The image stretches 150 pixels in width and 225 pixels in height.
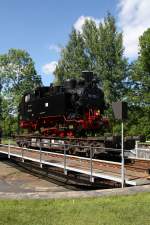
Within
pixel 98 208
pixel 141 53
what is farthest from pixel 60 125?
pixel 141 53

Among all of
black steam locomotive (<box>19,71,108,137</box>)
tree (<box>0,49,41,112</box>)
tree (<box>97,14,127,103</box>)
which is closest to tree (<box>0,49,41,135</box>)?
tree (<box>0,49,41,112</box>)

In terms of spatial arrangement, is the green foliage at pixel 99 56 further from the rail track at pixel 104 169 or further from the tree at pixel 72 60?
the rail track at pixel 104 169

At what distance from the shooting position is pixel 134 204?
378 inches

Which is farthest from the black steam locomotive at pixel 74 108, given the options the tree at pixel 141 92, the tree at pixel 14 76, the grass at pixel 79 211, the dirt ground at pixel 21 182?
the tree at pixel 14 76

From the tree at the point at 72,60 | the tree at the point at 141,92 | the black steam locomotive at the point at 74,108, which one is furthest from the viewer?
the tree at the point at 72,60

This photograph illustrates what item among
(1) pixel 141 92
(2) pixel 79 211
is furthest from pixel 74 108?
(1) pixel 141 92

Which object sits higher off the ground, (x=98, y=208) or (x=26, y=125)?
(x=26, y=125)

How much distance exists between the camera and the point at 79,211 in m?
9.08

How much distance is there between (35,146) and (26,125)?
4244 millimetres

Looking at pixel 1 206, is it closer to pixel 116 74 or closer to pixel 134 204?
pixel 134 204

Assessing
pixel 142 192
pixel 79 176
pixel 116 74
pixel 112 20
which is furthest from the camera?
pixel 112 20

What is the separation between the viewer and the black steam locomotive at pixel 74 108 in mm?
23016

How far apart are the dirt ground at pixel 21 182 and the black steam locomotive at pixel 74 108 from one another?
3.15 metres

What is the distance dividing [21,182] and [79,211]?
1188 centimetres
